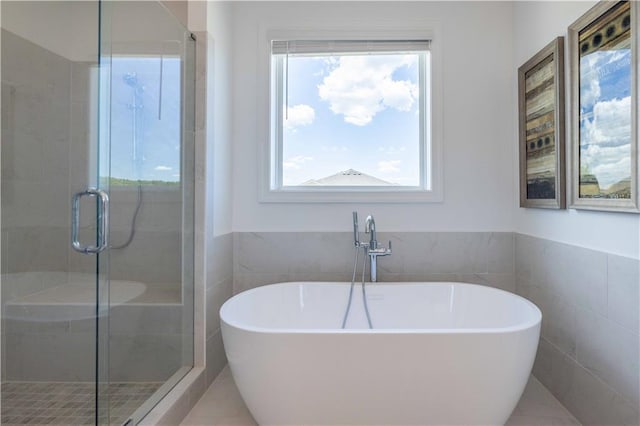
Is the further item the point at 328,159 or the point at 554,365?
the point at 328,159

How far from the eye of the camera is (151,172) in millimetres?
1808

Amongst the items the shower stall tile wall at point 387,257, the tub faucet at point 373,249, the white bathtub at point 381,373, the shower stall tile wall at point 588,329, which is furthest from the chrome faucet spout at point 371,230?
the shower stall tile wall at point 588,329

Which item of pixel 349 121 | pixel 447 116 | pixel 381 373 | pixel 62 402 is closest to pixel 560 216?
pixel 447 116

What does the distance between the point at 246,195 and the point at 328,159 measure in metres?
0.64

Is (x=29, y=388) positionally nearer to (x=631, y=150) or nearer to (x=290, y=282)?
(x=290, y=282)

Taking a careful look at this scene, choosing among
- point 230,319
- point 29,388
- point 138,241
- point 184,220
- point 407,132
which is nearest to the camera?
point 230,319

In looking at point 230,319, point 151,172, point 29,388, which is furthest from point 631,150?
point 29,388

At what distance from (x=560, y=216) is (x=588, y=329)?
57 centimetres

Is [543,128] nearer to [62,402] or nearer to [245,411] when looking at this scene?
[245,411]

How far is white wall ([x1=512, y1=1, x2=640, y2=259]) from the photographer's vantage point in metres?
1.42

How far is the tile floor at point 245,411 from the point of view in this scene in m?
1.62

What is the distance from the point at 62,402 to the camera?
1.60 m

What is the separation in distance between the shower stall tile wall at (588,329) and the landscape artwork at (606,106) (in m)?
0.34

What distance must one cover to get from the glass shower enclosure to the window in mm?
705
